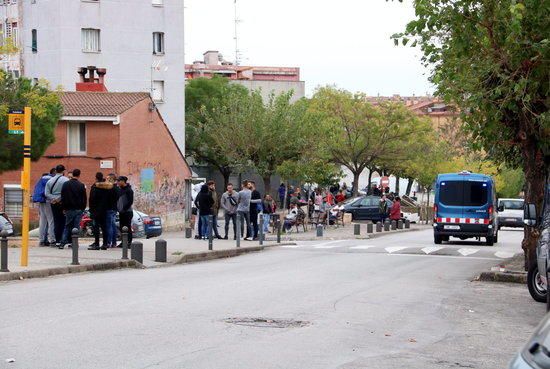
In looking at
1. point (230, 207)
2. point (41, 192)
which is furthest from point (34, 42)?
point (41, 192)

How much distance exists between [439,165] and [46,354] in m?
68.7

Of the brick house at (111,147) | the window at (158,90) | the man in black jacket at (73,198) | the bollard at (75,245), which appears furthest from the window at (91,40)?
the bollard at (75,245)

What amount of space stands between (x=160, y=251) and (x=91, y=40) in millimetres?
44179

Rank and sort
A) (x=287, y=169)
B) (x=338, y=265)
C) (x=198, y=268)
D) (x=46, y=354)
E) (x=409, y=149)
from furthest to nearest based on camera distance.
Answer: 1. (x=409, y=149)
2. (x=287, y=169)
3. (x=338, y=265)
4. (x=198, y=268)
5. (x=46, y=354)

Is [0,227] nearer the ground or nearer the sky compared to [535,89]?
nearer the ground

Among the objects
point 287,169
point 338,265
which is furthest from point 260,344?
point 287,169

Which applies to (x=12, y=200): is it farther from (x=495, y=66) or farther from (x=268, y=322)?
(x=268, y=322)

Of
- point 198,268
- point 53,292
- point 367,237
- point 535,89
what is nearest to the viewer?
point 53,292

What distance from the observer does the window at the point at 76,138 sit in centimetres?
4159

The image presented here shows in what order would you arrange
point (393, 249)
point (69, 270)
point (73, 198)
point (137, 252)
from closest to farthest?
point (69, 270)
point (137, 252)
point (73, 198)
point (393, 249)

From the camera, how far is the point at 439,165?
76000mm

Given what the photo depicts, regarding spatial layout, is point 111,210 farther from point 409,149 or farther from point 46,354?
point 409,149

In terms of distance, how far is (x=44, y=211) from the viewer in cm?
2309

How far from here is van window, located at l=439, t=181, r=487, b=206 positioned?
3553 cm
